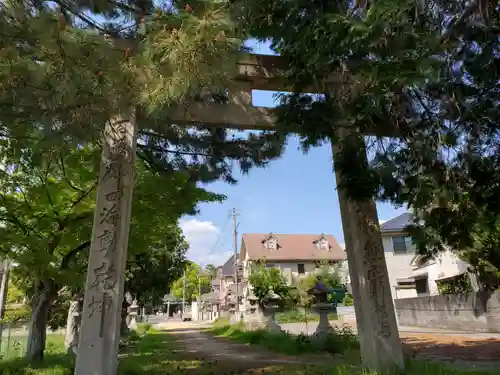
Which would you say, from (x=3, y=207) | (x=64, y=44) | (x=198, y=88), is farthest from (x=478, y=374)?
(x=3, y=207)

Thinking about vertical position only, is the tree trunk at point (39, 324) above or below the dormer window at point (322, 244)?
below

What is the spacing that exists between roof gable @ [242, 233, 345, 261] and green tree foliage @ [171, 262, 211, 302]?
1289 inches

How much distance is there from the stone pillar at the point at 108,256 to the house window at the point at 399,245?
73.2ft

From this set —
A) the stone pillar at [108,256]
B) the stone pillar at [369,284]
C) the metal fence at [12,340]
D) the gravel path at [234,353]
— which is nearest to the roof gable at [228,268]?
the gravel path at [234,353]

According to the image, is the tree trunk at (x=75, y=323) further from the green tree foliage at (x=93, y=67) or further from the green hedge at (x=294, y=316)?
the green hedge at (x=294, y=316)

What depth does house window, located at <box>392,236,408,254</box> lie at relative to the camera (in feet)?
81.9

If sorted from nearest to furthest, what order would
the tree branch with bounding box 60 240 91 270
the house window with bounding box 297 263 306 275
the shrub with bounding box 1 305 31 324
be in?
the tree branch with bounding box 60 240 91 270, the shrub with bounding box 1 305 31 324, the house window with bounding box 297 263 306 275

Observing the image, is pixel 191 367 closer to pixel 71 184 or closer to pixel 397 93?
pixel 71 184

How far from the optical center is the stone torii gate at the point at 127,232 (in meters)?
4.96

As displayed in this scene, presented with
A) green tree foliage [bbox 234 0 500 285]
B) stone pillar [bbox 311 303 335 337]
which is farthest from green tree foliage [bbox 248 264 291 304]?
green tree foliage [bbox 234 0 500 285]

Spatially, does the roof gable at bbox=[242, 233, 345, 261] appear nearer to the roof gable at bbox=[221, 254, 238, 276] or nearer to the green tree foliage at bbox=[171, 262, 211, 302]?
the roof gable at bbox=[221, 254, 238, 276]

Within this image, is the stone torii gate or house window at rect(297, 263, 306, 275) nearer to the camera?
the stone torii gate

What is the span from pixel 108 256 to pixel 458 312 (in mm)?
14535

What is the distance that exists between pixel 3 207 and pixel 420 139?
6.93 metres
